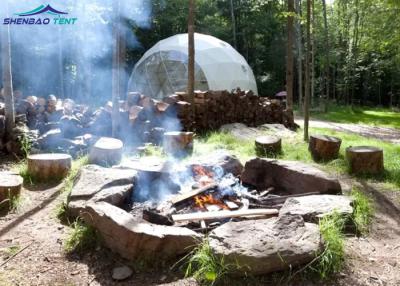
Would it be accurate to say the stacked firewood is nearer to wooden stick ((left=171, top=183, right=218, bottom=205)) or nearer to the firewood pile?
the firewood pile

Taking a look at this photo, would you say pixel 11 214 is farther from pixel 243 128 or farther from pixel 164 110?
pixel 243 128

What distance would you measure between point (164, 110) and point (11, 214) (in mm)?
3930

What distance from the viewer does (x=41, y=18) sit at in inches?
447

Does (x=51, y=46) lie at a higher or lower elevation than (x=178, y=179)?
higher

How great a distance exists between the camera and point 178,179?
466 cm

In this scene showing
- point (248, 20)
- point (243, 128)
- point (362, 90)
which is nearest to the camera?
point (243, 128)

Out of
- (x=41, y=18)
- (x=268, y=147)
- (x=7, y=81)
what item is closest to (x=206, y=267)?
(x=268, y=147)

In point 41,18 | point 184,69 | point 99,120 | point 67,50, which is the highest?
point 41,18

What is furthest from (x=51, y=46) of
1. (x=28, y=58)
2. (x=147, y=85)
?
(x=147, y=85)

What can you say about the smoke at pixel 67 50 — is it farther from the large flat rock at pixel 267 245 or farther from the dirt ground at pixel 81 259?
the large flat rock at pixel 267 245

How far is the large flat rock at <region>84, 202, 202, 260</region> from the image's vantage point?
2.96m

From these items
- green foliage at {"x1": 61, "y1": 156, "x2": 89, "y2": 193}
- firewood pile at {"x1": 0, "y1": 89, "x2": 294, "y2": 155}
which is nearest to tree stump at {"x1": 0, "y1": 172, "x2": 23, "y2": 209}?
green foliage at {"x1": 61, "y1": 156, "x2": 89, "y2": 193}

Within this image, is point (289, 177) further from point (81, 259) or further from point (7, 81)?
point (7, 81)

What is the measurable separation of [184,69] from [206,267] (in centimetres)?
1197
